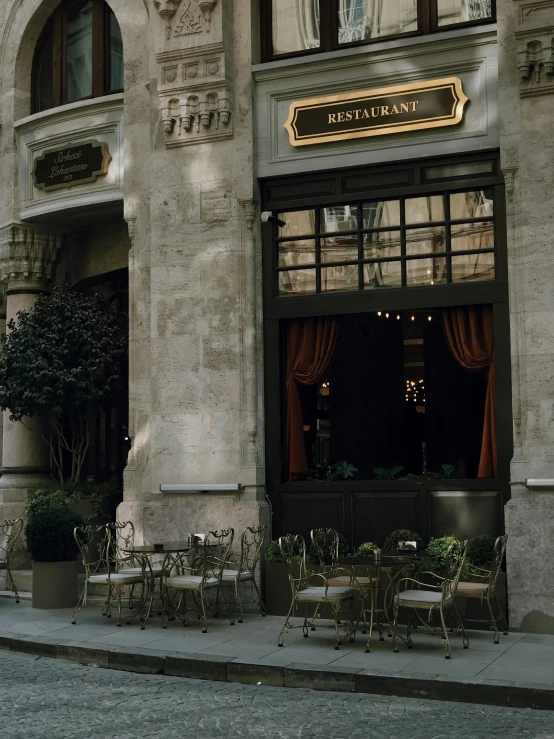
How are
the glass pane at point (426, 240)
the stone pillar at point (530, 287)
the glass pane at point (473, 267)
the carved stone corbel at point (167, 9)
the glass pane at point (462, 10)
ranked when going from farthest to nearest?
the carved stone corbel at point (167, 9) → the glass pane at point (426, 240) → the glass pane at point (462, 10) → the glass pane at point (473, 267) → the stone pillar at point (530, 287)

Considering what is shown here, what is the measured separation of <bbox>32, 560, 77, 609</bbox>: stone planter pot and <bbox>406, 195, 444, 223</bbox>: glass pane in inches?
261

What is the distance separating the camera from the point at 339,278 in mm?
13984

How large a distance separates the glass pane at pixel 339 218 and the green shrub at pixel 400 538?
4.12 metres

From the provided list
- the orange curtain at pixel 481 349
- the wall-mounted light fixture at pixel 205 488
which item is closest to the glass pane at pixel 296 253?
the orange curtain at pixel 481 349

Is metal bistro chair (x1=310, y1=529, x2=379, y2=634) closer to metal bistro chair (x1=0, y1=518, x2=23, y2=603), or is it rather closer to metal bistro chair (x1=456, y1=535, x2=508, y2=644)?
metal bistro chair (x1=456, y1=535, x2=508, y2=644)

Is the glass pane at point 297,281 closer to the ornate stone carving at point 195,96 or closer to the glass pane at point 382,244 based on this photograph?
the glass pane at point 382,244

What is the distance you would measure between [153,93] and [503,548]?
816cm

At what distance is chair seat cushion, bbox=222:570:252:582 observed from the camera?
12.8 m

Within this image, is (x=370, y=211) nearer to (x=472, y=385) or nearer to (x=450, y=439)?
(x=472, y=385)

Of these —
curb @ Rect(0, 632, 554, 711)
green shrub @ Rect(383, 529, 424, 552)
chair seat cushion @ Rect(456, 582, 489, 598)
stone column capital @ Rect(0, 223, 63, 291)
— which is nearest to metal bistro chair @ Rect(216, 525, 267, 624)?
green shrub @ Rect(383, 529, 424, 552)

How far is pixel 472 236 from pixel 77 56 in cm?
776

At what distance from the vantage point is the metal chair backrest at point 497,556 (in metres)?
11.3

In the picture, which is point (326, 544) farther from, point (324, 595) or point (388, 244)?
point (388, 244)

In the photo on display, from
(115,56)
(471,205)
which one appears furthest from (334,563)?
(115,56)
